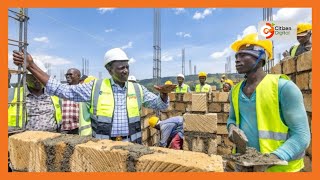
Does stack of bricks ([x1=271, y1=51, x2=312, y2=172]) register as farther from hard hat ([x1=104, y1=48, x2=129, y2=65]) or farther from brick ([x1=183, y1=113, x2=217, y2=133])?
hard hat ([x1=104, y1=48, x2=129, y2=65])

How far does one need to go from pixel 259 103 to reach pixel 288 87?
0.25m

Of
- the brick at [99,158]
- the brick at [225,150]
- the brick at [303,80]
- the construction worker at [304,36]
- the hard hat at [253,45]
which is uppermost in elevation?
the construction worker at [304,36]

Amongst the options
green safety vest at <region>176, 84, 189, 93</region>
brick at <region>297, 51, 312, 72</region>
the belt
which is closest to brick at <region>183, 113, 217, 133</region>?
brick at <region>297, 51, 312, 72</region>

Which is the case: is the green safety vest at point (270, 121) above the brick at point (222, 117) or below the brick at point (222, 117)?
above

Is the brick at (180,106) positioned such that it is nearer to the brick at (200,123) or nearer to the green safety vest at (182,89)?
the green safety vest at (182,89)

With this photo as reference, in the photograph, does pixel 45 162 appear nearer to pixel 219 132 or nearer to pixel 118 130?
pixel 118 130

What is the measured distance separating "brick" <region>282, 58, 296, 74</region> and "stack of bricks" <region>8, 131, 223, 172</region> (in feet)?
11.3

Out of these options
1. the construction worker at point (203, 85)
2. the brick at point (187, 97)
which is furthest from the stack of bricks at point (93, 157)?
the construction worker at point (203, 85)

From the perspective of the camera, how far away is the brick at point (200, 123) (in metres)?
4.82

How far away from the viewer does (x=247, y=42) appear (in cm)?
244

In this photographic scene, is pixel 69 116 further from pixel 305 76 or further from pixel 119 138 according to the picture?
pixel 305 76

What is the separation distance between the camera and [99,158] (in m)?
1.81

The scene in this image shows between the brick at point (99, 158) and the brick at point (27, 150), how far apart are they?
33 centimetres

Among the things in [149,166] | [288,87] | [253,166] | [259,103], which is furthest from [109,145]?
[288,87]
